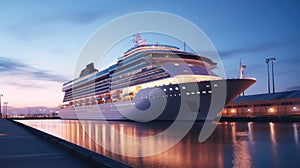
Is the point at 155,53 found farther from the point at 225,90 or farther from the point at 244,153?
the point at 244,153

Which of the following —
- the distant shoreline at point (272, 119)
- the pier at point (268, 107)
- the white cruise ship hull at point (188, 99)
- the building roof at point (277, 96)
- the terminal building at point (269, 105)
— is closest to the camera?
the white cruise ship hull at point (188, 99)

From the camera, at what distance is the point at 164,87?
33.0 metres

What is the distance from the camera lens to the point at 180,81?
32656mm

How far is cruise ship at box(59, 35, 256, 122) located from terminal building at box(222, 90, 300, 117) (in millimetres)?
15308

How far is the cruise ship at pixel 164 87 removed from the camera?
31047mm

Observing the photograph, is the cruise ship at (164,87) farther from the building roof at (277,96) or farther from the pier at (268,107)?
the building roof at (277,96)

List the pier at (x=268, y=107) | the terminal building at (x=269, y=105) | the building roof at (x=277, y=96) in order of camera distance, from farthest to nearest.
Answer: the building roof at (x=277, y=96), the terminal building at (x=269, y=105), the pier at (x=268, y=107)

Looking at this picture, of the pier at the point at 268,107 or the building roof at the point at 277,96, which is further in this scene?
the building roof at the point at 277,96

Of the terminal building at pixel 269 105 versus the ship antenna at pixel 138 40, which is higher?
the ship antenna at pixel 138 40

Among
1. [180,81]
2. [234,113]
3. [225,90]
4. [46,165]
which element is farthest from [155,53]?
[46,165]

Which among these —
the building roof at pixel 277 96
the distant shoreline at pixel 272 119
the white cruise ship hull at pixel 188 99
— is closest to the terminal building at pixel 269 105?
the building roof at pixel 277 96

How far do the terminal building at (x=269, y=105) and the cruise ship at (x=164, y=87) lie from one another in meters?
15.3

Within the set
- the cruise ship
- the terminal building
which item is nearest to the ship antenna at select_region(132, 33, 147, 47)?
the cruise ship

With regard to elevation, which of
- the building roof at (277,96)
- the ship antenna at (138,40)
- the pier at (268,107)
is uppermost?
the ship antenna at (138,40)
